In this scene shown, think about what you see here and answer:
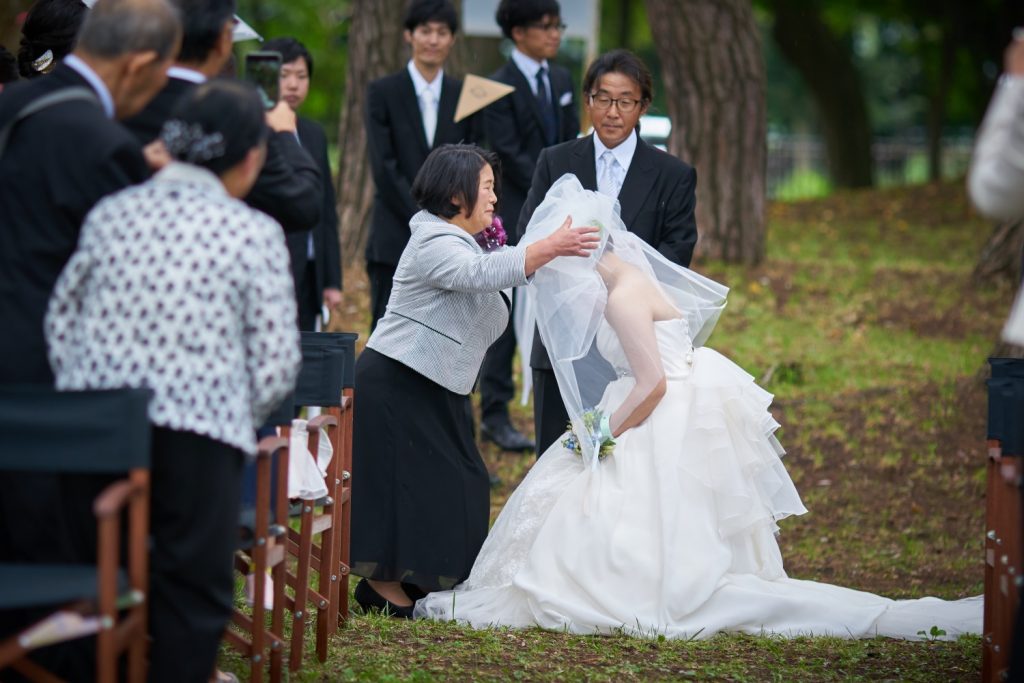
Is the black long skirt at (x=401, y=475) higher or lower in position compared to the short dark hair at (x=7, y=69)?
lower

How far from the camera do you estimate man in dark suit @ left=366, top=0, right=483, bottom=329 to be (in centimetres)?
771

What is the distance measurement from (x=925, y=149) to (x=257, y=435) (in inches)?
1128

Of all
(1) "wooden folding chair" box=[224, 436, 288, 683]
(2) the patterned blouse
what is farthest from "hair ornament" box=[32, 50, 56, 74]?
(2) the patterned blouse

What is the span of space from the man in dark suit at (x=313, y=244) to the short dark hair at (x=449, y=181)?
1.65 metres

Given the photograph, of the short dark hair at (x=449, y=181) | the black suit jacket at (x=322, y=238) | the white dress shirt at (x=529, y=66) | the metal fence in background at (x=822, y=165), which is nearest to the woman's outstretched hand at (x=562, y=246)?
the short dark hair at (x=449, y=181)

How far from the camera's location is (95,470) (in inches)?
127

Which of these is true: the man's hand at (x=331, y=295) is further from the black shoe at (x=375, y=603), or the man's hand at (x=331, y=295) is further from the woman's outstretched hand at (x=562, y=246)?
the woman's outstretched hand at (x=562, y=246)

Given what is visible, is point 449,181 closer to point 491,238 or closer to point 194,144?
point 491,238

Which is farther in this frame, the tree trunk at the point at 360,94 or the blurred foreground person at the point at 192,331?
the tree trunk at the point at 360,94

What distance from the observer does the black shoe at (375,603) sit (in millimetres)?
5461

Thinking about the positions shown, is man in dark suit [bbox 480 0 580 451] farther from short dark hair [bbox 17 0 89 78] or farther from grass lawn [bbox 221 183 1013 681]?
short dark hair [bbox 17 0 89 78]

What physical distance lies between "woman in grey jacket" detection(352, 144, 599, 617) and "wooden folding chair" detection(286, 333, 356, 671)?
0.36m

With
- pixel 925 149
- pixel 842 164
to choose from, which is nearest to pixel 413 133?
pixel 842 164

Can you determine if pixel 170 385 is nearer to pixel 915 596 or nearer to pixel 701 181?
pixel 915 596
